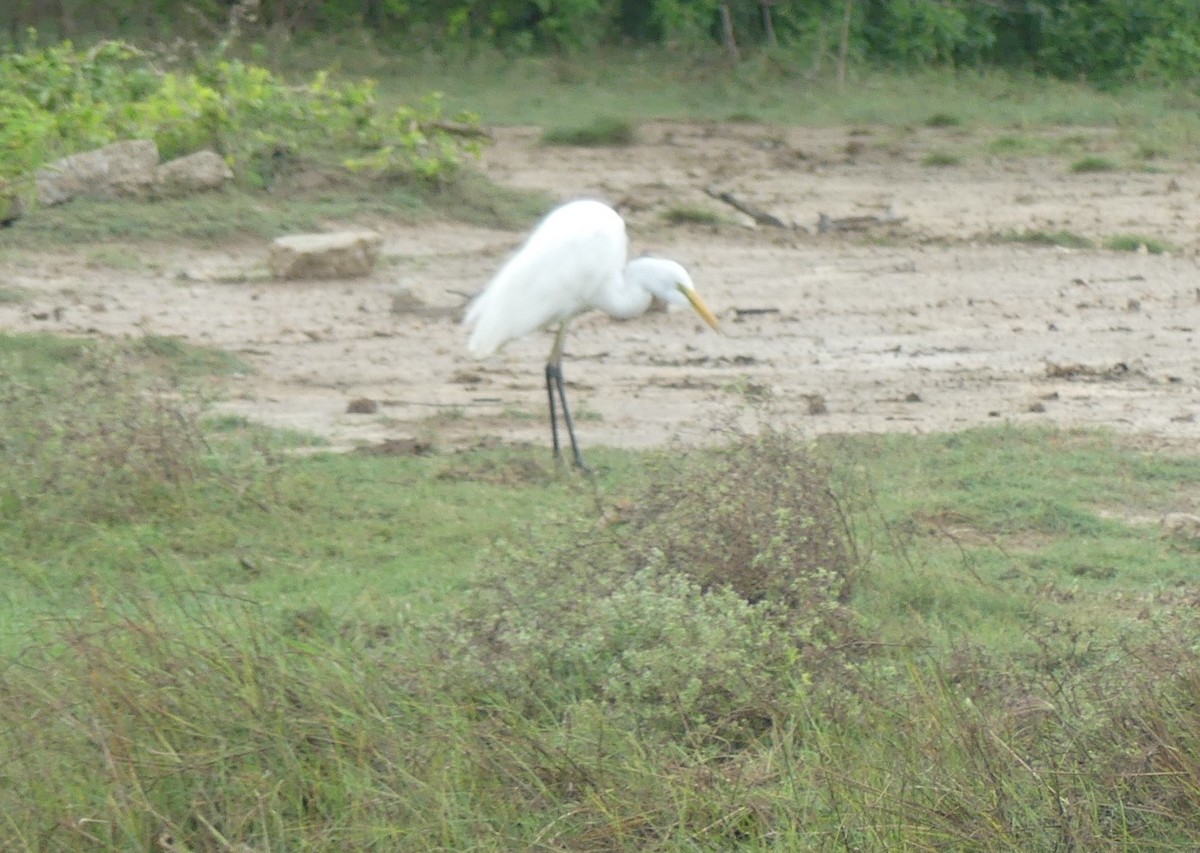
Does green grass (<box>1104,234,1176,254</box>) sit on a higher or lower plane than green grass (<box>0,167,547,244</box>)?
lower

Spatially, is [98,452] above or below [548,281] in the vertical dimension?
below

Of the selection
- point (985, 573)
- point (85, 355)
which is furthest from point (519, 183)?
point (985, 573)

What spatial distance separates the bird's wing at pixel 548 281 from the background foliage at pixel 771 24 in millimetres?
10671

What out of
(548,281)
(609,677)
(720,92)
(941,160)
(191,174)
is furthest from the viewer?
(720,92)

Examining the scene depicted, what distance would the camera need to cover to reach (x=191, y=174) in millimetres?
11508

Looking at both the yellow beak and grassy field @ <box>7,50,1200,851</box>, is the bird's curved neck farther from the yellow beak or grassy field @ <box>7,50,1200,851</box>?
grassy field @ <box>7,50,1200,851</box>

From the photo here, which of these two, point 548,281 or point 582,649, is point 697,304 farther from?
A: point 582,649

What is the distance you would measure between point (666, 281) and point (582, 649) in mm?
3752

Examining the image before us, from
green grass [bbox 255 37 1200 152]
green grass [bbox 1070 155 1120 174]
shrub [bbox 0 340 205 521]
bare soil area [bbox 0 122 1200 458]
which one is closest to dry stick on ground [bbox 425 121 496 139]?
bare soil area [bbox 0 122 1200 458]

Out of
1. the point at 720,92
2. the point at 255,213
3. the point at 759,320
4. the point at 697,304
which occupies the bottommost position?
the point at 759,320

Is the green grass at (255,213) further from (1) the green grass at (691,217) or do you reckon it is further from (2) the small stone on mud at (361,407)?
(2) the small stone on mud at (361,407)

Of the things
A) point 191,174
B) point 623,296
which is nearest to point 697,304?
point 623,296

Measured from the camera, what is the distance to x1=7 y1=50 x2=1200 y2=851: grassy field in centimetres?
385

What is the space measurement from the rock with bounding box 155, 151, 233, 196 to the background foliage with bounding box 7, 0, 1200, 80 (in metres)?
6.64
